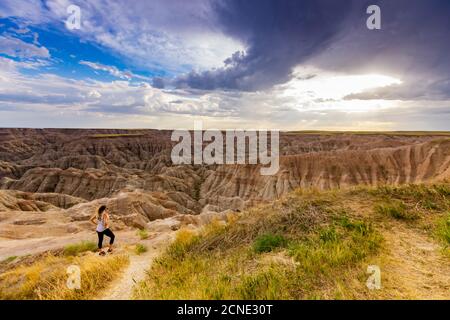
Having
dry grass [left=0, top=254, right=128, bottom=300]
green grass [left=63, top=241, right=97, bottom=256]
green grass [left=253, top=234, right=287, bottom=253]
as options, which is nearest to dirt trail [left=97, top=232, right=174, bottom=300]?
dry grass [left=0, top=254, right=128, bottom=300]

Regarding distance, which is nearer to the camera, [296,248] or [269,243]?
[296,248]

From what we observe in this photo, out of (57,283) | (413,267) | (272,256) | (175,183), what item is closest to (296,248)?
(272,256)

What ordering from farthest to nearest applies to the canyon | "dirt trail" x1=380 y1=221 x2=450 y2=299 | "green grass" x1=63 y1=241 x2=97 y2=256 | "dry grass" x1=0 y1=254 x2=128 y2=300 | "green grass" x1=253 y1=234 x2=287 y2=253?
the canyon → "green grass" x1=63 y1=241 x2=97 y2=256 → "green grass" x1=253 y1=234 x2=287 y2=253 → "dry grass" x1=0 y1=254 x2=128 y2=300 → "dirt trail" x1=380 y1=221 x2=450 y2=299

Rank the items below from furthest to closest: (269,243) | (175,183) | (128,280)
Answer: (175,183), (128,280), (269,243)

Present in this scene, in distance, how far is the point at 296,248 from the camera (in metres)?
5.75

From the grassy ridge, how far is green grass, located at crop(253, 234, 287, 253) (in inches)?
0.8

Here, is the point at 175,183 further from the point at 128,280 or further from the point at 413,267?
the point at 413,267

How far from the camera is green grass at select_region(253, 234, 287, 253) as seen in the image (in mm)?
6246

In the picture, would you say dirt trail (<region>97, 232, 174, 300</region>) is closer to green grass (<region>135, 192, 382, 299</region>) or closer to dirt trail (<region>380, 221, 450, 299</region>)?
green grass (<region>135, 192, 382, 299</region>)

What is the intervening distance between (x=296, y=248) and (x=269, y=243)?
74 centimetres

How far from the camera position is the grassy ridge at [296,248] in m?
4.33

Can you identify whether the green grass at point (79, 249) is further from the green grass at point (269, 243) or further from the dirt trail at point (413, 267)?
the dirt trail at point (413, 267)

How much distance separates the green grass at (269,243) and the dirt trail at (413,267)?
2037 millimetres
